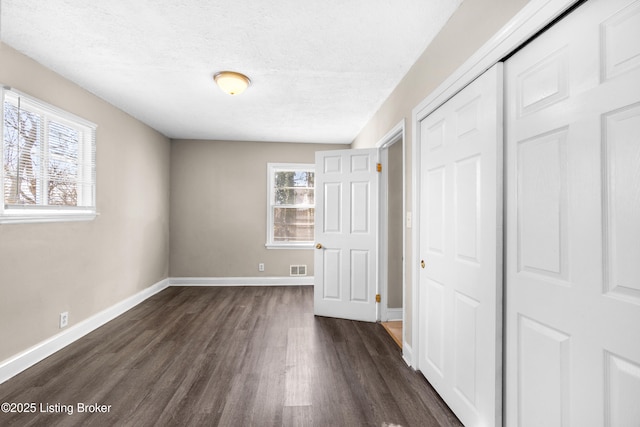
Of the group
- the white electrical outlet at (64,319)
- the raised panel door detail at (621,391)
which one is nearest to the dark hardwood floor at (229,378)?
the white electrical outlet at (64,319)

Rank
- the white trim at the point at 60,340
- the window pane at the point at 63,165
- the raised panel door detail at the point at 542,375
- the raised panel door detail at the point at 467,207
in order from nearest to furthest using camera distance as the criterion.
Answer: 1. the raised panel door detail at the point at 542,375
2. the raised panel door detail at the point at 467,207
3. the white trim at the point at 60,340
4. the window pane at the point at 63,165

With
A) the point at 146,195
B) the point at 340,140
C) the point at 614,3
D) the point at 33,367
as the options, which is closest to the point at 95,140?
the point at 146,195

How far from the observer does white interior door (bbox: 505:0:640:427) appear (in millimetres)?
952

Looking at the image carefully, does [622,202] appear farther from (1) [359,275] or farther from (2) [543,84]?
(1) [359,275]

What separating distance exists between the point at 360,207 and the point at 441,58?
189 cm

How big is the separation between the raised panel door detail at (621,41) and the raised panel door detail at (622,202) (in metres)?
0.14

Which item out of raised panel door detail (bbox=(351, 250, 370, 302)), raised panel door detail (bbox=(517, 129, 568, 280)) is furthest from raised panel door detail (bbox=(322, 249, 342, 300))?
raised panel door detail (bbox=(517, 129, 568, 280))

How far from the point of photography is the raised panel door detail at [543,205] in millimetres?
1176

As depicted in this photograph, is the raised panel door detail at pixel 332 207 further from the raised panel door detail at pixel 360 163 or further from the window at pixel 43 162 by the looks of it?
the window at pixel 43 162

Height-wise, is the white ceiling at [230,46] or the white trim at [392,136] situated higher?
the white ceiling at [230,46]

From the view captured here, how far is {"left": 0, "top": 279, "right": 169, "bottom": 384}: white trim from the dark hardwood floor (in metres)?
0.07

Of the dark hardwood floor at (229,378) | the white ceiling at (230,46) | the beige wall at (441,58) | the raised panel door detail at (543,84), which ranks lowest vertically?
the dark hardwood floor at (229,378)

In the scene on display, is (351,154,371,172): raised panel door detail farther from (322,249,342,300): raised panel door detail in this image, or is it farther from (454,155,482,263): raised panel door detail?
(454,155,482,263): raised panel door detail

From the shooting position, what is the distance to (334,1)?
6.05 ft
